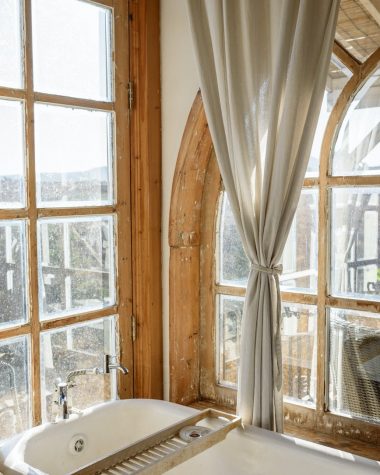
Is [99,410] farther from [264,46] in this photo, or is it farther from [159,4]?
[159,4]

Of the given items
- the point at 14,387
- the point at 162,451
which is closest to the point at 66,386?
the point at 14,387

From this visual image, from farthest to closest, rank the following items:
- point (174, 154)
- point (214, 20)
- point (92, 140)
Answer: point (174, 154), point (92, 140), point (214, 20)

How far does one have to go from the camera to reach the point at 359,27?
2.31 m

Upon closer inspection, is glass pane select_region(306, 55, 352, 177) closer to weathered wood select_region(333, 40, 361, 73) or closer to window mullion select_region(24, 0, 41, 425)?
weathered wood select_region(333, 40, 361, 73)

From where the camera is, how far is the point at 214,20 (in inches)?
95.5

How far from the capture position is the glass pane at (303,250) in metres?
2.55

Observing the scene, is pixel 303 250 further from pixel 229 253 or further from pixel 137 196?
pixel 137 196

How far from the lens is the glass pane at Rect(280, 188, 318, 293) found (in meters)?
2.55

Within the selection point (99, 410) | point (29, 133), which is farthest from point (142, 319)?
point (29, 133)

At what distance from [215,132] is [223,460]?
125cm

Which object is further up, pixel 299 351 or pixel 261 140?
pixel 261 140

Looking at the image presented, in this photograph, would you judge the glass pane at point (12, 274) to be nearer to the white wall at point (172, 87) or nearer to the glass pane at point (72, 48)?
the glass pane at point (72, 48)

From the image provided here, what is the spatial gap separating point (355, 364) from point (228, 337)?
2.10ft

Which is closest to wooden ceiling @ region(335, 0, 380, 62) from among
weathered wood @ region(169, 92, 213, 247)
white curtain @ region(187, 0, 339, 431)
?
white curtain @ region(187, 0, 339, 431)
